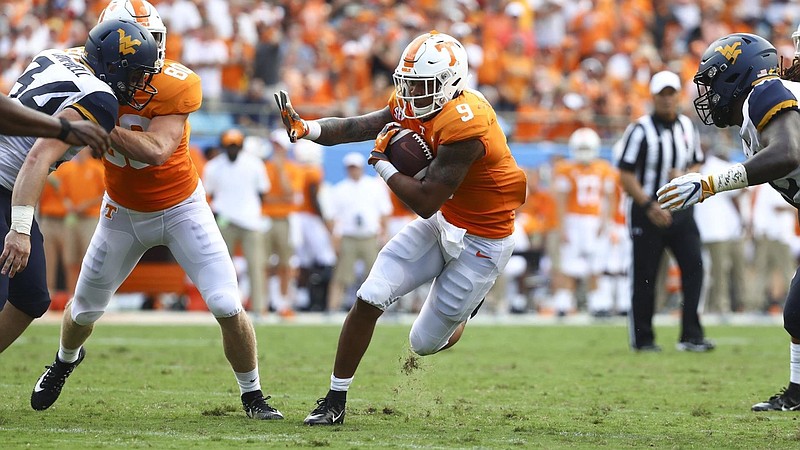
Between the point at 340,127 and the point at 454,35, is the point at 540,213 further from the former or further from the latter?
the point at 340,127

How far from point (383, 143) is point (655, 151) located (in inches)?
180

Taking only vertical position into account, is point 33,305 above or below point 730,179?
below

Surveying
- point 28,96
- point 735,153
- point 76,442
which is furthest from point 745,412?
point 735,153

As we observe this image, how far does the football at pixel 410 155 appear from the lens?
5.56 metres

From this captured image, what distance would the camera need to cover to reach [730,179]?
5.14 metres

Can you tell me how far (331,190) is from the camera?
14070 mm

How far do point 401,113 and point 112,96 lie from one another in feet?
4.48

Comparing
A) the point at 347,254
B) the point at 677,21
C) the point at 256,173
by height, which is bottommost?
the point at 347,254

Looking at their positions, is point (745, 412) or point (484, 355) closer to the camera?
point (745, 412)

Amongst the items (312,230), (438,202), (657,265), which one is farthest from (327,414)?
(312,230)

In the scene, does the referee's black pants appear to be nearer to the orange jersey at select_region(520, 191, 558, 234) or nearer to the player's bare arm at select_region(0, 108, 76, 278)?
the orange jersey at select_region(520, 191, 558, 234)

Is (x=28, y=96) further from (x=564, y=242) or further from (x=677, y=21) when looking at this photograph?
(x=677, y=21)

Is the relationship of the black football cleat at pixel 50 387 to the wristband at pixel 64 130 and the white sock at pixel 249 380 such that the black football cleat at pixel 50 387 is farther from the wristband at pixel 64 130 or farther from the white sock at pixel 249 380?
the wristband at pixel 64 130

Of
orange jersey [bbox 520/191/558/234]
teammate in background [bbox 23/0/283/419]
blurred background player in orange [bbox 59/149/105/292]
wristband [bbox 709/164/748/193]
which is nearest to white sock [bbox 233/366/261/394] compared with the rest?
teammate in background [bbox 23/0/283/419]
